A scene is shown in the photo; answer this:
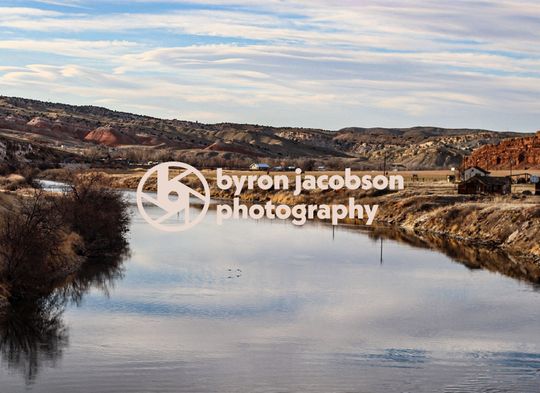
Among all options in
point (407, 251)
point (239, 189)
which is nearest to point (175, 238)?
point (407, 251)

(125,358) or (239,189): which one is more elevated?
(239,189)

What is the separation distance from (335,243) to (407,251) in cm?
471

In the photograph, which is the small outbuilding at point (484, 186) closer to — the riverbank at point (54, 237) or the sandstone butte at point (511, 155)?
the riverbank at point (54, 237)

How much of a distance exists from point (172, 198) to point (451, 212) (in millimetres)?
35418

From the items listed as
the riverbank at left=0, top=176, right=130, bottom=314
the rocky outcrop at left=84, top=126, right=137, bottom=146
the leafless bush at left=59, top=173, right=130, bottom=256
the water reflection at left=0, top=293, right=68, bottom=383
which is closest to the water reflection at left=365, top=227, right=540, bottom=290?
the leafless bush at left=59, top=173, right=130, bottom=256

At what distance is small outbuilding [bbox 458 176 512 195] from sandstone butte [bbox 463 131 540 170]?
46496 millimetres

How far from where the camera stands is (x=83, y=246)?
40062 mm

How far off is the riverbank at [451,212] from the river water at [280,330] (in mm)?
9373

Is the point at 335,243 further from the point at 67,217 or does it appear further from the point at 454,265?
the point at 67,217

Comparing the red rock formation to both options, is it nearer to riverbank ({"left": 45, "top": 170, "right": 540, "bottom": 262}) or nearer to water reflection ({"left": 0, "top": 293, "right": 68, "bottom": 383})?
riverbank ({"left": 45, "top": 170, "right": 540, "bottom": 262})

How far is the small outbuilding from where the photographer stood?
7275 cm

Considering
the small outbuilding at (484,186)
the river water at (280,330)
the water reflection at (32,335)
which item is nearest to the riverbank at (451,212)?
the small outbuilding at (484,186)

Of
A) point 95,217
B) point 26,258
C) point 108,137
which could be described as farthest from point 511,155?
point 26,258

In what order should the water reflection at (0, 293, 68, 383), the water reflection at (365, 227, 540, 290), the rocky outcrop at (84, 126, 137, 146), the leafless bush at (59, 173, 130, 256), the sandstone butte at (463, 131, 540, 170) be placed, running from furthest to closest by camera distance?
the rocky outcrop at (84, 126, 137, 146)
the sandstone butte at (463, 131, 540, 170)
the leafless bush at (59, 173, 130, 256)
the water reflection at (365, 227, 540, 290)
the water reflection at (0, 293, 68, 383)
